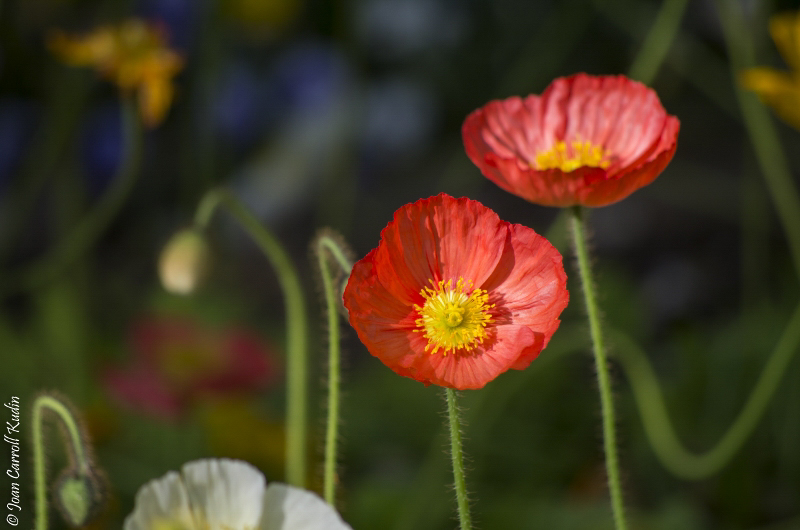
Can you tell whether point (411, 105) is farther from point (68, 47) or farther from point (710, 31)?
point (68, 47)

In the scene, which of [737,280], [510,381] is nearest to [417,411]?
[510,381]

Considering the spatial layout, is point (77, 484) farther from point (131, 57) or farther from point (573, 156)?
point (131, 57)

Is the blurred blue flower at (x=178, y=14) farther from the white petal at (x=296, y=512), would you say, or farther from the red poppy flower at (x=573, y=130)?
the white petal at (x=296, y=512)

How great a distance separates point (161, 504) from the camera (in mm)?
291

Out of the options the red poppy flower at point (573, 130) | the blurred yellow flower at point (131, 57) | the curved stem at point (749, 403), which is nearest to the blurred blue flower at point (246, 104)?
the blurred yellow flower at point (131, 57)

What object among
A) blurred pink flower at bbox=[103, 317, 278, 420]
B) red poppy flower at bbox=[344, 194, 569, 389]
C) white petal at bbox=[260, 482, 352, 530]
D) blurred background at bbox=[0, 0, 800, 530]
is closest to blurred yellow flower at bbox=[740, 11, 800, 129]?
blurred background at bbox=[0, 0, 800, 530]

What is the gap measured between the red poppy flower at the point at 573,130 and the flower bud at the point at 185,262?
0.19m

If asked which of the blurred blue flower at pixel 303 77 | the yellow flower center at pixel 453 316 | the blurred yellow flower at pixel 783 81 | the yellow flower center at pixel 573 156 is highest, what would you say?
the blurred blue flower at pixel 303 77

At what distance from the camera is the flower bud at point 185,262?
467 mm

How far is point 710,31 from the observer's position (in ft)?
4.84

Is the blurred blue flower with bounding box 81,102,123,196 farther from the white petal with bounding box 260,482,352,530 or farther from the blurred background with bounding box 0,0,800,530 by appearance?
the white petal with bounding box 260,482,352,530

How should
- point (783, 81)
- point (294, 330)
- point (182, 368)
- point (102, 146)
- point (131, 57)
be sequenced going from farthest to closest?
point (102, 146)
point (182, 368)
point (131, 57)
point (783, 81)
point (294, 330)

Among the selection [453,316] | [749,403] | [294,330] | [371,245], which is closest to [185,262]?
[294,330]

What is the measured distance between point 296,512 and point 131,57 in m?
0.50
